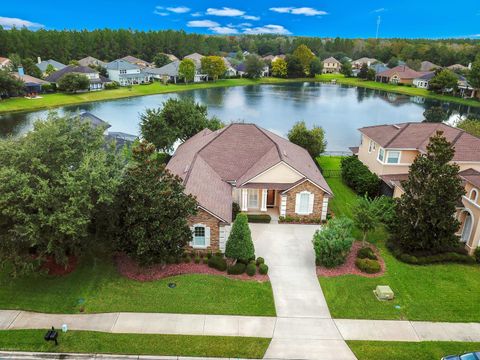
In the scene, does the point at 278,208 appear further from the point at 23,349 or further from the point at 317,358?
the point at 23,349

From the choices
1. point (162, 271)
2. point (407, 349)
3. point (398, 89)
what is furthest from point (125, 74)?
point (407, 349)

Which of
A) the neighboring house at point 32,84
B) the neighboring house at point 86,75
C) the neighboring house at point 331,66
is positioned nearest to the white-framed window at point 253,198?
the neighboring house at point 32,84

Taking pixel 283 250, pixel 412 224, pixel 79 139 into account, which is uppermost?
pixel 79 139

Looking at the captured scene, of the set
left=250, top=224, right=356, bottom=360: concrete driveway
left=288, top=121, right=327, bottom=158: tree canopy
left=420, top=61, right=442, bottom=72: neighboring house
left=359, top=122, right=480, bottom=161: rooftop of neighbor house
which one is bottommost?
left=250, top=224, right=356, bottom=360: concrete driveway

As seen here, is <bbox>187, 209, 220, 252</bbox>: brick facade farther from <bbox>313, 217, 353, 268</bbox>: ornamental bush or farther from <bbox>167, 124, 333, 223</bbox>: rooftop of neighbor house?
<bbox>313, 217, 353, 268</bbox>: ornamental bush

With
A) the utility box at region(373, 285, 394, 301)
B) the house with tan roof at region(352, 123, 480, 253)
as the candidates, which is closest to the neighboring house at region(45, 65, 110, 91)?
the house with tan roof at region(352, 123, 480, 253)

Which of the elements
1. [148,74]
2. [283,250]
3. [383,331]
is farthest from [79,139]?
[148,74]
